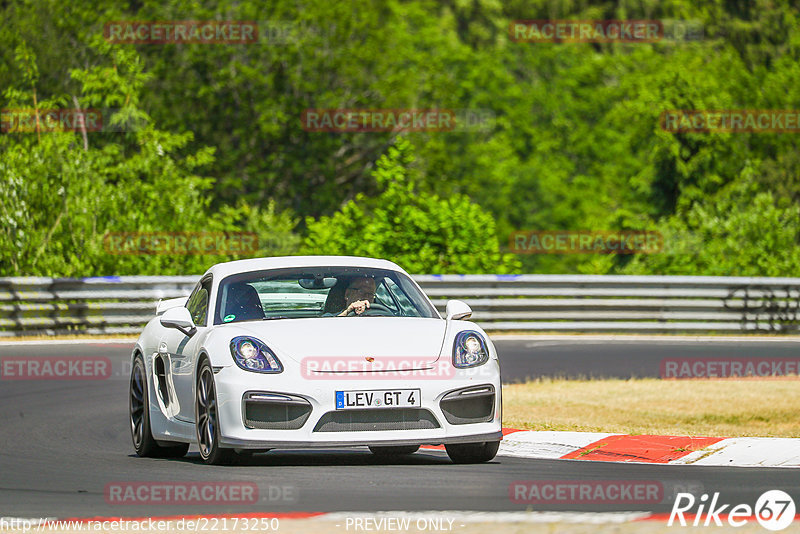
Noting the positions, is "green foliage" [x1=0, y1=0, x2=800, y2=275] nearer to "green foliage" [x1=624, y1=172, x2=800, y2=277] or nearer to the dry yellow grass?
"green foliage" [x1=624, y1=172, x2=800, y2=277]

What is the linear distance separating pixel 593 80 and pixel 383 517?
71.5 metres

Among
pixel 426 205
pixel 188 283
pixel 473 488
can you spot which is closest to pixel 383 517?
pixel 473 488

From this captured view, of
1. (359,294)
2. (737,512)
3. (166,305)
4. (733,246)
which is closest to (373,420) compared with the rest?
(359,294)

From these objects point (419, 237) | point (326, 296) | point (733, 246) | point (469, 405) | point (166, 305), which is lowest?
point (733, 246)

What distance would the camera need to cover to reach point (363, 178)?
155 feet

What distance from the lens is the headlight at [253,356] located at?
898 cm

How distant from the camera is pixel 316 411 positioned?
29.0 feet

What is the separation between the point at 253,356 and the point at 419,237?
17.6 m

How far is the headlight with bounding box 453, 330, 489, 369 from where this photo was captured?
923cm

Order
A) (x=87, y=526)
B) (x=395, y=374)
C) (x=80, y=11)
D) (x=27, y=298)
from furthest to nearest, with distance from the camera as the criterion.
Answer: (x=80, y=11) < (x=27, y=298) < (x=395, y=374) < (x=87, y=526)

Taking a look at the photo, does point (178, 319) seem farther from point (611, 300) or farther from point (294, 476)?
point (611, 300)

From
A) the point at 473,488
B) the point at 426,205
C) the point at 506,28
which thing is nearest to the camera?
the point at 473,488

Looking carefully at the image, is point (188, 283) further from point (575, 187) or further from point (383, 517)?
point (575, 187)

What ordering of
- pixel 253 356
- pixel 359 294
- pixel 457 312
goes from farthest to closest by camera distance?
pixel 359 294
pixel 457 312
pixel 253 356
